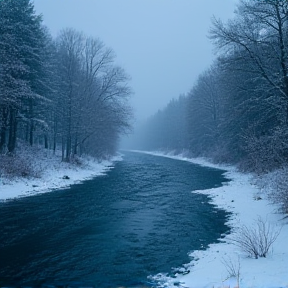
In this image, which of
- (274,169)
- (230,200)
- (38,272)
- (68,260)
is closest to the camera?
(38,272)

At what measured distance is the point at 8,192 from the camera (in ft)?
52.5

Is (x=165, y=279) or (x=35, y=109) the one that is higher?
(x=35, y=109)

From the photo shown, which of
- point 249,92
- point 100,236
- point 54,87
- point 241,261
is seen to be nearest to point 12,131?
point 54,87

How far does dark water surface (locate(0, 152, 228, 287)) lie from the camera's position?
6.45 meters

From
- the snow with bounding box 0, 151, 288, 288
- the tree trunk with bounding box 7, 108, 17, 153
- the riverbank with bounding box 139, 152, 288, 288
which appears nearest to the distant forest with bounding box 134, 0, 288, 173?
the snow with bounding box 0, 151, 288, 288

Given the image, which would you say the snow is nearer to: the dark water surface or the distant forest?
the dark water surface

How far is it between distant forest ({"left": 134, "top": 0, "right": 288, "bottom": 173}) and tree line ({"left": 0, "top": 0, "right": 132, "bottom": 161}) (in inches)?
594

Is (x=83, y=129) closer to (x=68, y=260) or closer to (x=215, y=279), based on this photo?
(x=68, y=260)

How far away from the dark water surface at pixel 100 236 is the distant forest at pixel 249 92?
5418mm

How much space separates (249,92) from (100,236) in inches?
851

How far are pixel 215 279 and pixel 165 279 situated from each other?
115cm

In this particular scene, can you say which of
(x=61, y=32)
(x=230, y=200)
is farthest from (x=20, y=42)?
(x=230, y=200)

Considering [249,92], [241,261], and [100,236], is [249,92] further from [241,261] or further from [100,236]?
[241,261]

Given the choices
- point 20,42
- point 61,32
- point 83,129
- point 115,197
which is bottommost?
point 115,197
